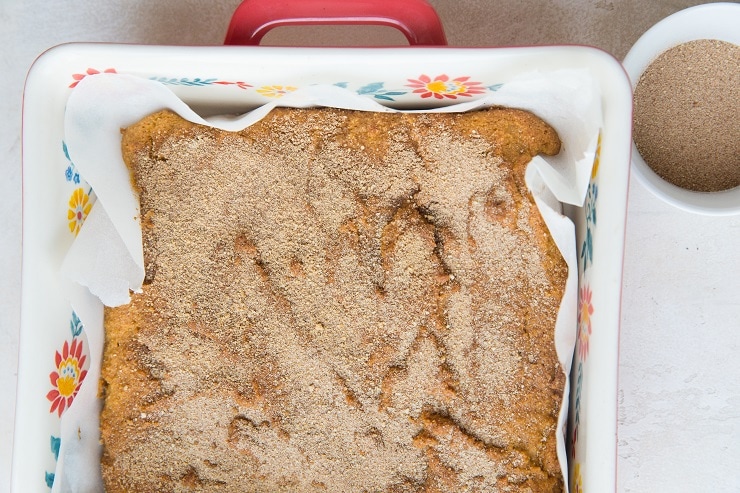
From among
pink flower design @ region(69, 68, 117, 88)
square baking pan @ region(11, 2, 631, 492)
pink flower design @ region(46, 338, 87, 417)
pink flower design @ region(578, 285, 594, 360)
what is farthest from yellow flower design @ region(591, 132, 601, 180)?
pink flower design @ region(46, 338, 87, 417)

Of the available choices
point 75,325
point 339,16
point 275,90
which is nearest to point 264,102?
point 275,90

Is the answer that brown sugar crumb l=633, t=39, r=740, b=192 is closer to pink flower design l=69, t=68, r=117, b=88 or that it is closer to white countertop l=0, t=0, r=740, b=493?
white countertop l=0, t=0, r=740, b=493

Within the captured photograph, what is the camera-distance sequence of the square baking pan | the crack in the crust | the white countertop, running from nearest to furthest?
the square baking pan
the crack in the crust
the white countertop

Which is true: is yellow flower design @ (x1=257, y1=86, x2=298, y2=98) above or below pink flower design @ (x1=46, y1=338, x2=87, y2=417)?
above

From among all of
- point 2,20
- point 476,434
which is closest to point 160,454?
point 476,434

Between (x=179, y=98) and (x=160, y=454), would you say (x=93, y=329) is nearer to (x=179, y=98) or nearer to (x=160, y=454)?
(x=160, y=454)
